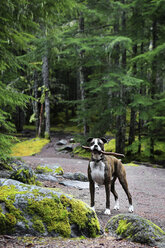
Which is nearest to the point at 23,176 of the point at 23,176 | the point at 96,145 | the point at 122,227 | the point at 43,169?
the point at 23,176

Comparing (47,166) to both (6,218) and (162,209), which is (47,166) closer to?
(162,209)

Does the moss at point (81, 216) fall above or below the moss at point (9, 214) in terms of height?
below

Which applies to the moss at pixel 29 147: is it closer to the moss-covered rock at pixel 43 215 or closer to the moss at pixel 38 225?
the moss-covered rock at pixel 43 215

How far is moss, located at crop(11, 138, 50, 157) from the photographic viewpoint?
18.5 m

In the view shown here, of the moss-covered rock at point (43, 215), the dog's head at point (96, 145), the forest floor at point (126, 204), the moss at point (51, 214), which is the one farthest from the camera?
the dog's head at point (96, 145)

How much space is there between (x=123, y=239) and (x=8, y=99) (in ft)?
13.9

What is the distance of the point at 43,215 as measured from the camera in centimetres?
319

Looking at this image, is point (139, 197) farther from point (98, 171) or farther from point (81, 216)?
point (81, 216)

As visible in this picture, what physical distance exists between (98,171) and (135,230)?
1.49 metres

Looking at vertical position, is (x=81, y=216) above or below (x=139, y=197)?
above

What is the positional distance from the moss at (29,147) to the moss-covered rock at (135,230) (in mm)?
15361

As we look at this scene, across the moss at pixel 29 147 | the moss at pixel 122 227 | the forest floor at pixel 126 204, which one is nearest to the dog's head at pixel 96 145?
the forest floor at pixel 126 204

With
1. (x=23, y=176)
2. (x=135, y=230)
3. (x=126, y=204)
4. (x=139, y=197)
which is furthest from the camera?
(x=139, y=197)

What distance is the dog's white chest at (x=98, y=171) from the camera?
460cm
